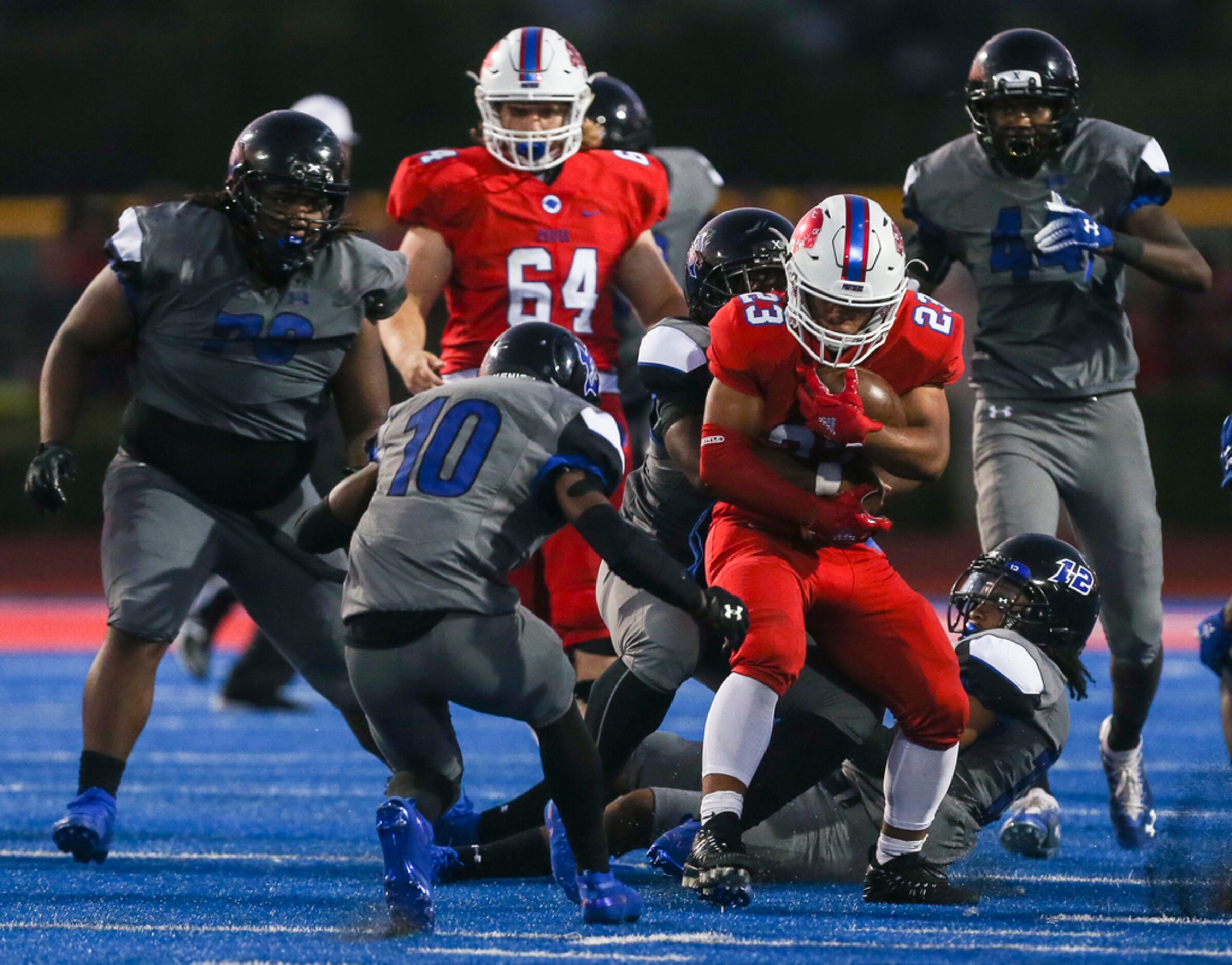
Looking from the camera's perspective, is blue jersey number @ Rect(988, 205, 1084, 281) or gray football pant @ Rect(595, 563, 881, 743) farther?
blue jersey number @ Rect(988, 205, 1084, 281)

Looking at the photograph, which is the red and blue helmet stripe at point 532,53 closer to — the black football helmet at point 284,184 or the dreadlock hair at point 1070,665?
the black football helmet at point 284,184

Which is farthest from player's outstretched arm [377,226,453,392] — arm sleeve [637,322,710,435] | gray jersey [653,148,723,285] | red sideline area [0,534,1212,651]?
red sideline area [0,534,1212,651]

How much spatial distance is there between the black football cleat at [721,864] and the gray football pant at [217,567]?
1.13 m

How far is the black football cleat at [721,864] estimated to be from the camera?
3.62 m

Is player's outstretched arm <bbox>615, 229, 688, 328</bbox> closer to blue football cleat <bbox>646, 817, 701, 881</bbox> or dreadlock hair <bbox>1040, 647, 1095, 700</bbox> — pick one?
dreadlock hair <bbox>1040, 647, 1095, 700</bbox>

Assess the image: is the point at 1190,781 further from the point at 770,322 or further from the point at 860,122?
the point at 860,122

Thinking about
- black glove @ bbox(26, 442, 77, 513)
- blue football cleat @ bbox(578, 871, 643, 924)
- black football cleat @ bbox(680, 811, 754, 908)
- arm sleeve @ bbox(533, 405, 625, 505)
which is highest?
black glove @ bbox(26, 442, 77, 513)

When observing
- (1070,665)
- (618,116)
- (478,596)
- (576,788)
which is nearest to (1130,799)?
(1070,665)

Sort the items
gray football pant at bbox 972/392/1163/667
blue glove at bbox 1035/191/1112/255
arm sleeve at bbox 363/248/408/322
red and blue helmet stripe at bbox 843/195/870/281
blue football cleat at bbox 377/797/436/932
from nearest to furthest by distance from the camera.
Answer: blue football cleat at bbox 377/797/436/932 → red and blue helmet stripe at bbox 843/195/870/281 → arm sleeve at bbox 363/248/408/322 → blue glove at bbox 1035/191/1112/255 → gray football pant at bbox 972/392/1163/667

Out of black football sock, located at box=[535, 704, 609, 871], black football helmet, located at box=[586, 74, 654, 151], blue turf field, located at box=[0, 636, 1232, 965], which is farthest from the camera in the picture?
black football helmet, located at box=[586, 74, 654, 151]

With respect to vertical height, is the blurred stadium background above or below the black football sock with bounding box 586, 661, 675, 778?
above

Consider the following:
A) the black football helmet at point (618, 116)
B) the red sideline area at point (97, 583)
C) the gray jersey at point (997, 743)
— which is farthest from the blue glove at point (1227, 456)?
the red sideline area at point (97, 583)

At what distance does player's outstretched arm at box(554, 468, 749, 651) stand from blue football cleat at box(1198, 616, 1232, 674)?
1.45m

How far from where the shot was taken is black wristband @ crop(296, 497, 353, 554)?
3.78 m
